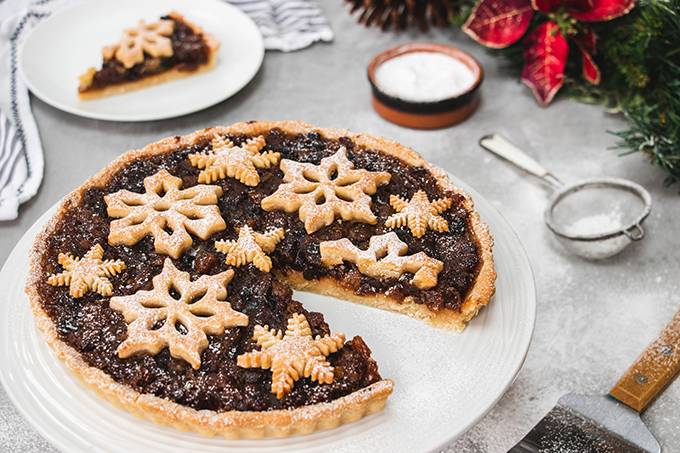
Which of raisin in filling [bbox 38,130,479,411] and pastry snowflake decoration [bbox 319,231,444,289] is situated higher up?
pastry snowflake decoration [bbox 319,231,444,289]

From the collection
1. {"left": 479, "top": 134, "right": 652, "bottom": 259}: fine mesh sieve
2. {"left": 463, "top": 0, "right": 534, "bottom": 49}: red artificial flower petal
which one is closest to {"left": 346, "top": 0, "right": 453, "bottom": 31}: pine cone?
{"left": 463, "top": 0, "right": 534, "bottom": 49}: red artificial flower petal

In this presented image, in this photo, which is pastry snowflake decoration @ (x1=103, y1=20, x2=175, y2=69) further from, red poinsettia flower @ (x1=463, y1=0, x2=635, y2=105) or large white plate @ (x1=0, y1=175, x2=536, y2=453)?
red poinsettia flower @ (x1=463, y1=0, x2=635, y2=105)

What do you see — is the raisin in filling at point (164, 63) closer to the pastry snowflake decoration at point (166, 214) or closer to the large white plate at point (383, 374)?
the pastry snowflake decoration at point (166, 214)

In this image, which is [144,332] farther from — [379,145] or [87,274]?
[379,145]

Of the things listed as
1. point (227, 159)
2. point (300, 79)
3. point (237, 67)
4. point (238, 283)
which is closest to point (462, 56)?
point (300, 79)

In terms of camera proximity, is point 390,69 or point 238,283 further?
point 390,69

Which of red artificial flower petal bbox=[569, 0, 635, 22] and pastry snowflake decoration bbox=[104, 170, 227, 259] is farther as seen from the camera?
red artificial flower petal bbox=[569, 0, 635, 22]
